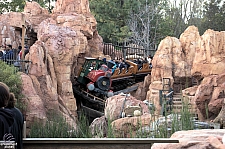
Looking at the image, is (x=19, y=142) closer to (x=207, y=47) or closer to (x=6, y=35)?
(x=207, y=47)

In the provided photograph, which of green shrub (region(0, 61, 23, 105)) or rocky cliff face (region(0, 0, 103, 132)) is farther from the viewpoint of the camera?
rocky cliff face (region(0, 0, 103, 132))

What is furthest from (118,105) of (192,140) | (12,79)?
(192,140)

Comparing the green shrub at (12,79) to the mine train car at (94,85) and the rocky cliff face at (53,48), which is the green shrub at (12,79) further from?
the mine train car at (94,85)

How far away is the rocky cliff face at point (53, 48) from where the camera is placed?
12.5m

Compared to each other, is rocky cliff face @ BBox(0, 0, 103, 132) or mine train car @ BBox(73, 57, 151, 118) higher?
rocky cliff face @ BBox(0, 0, 103, 132)

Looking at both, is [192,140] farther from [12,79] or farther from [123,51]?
[123,51]

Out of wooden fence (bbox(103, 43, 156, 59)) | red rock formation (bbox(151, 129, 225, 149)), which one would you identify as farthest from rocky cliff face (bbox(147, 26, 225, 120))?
red rock formation (bbox(151, 129, 225, 149))

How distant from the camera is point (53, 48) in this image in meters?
15.8

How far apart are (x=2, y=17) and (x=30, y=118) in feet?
26.3

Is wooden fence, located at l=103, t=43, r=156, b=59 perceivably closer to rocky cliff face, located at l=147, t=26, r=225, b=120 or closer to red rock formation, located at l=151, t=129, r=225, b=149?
rocky cliff face, located at l=147, t=26, r=225, b=120

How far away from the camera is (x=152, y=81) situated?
728 inches

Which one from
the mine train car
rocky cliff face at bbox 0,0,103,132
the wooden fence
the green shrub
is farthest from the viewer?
the wooden fence

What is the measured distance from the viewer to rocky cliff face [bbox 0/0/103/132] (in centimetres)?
1254

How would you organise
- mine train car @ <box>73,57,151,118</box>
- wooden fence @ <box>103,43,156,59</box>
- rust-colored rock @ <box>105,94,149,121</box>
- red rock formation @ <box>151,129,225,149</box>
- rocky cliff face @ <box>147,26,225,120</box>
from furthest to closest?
wooden fence @ <box>103,43,156,59</box> < mine train car @ <box>73,57,151,118</box> < rust-colored rock @ <box>105,94,149,121</box> < rocky cliff face @ <box>147,26,225,120</box> < red rock formation @ <box>151,129,225,149</box>
